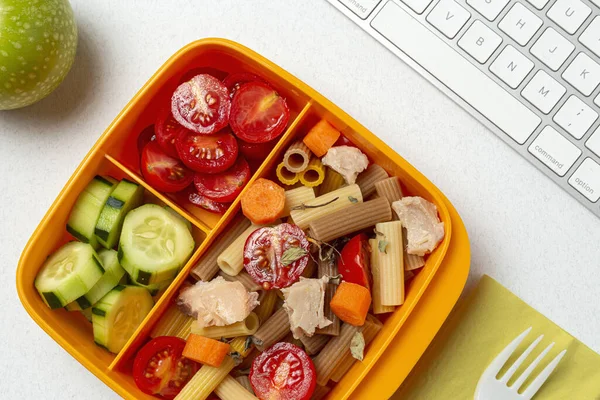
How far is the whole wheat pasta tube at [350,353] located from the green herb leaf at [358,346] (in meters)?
0.02

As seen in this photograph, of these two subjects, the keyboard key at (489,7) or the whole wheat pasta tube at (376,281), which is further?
the keyboard key at (489,7)

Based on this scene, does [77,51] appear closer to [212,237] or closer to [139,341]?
[212,237]

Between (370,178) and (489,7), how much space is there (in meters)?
0.48

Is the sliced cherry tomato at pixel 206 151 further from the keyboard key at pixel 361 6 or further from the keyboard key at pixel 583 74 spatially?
the keyboard key at pixel 583 74

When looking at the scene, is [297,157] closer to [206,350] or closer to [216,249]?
[216,249]

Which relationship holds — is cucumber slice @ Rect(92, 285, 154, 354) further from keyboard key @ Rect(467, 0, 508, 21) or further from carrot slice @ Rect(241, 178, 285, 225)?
keyboard key @ Rect(467, 0, 508, 21)

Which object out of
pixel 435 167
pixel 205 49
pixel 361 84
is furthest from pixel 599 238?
pixel 205 49

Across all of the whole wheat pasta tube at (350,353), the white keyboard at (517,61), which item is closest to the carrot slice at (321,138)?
the white keyboard at (517,61)

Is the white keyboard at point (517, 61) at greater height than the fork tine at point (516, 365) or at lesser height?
greater

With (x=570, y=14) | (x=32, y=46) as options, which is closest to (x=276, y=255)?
(x=32, y=46)

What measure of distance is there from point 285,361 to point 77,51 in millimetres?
836

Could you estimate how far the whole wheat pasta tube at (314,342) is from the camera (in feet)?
4.21

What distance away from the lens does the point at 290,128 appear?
1.30 meters

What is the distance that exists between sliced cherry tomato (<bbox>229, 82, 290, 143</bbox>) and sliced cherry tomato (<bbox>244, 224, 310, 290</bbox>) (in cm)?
20
